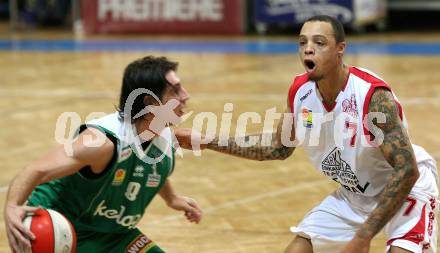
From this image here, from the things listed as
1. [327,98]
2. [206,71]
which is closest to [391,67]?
[206,71]

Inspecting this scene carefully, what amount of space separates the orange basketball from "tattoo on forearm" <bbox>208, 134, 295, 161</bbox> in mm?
1112

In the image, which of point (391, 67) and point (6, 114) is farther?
point (391, 67)

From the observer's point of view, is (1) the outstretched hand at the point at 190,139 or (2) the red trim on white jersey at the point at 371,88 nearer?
(2) the red trim on white jersey at the point at 371,88

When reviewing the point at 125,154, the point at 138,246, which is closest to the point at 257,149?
the point at 138,246

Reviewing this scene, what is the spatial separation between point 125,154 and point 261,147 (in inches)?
39.9

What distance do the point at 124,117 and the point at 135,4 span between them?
13.9 meters

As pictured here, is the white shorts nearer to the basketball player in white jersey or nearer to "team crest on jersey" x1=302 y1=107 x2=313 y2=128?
the basketball player in white jersey

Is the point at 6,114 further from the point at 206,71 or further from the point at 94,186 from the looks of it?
the point at 94,186

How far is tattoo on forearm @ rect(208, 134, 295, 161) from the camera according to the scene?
16.2 ft

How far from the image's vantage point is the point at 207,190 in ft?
23.7

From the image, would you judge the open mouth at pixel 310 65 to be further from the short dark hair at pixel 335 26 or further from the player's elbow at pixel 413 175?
the player's elbow at pixel 413 175

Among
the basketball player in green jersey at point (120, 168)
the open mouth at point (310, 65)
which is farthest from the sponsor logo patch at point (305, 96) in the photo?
the basketball player in green jersey at point (120, 168)

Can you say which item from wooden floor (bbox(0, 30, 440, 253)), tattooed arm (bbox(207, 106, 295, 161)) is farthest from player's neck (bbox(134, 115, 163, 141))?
wooden floor (bbox(0, 30, 440, 253))

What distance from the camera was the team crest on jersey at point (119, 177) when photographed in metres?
4.20
